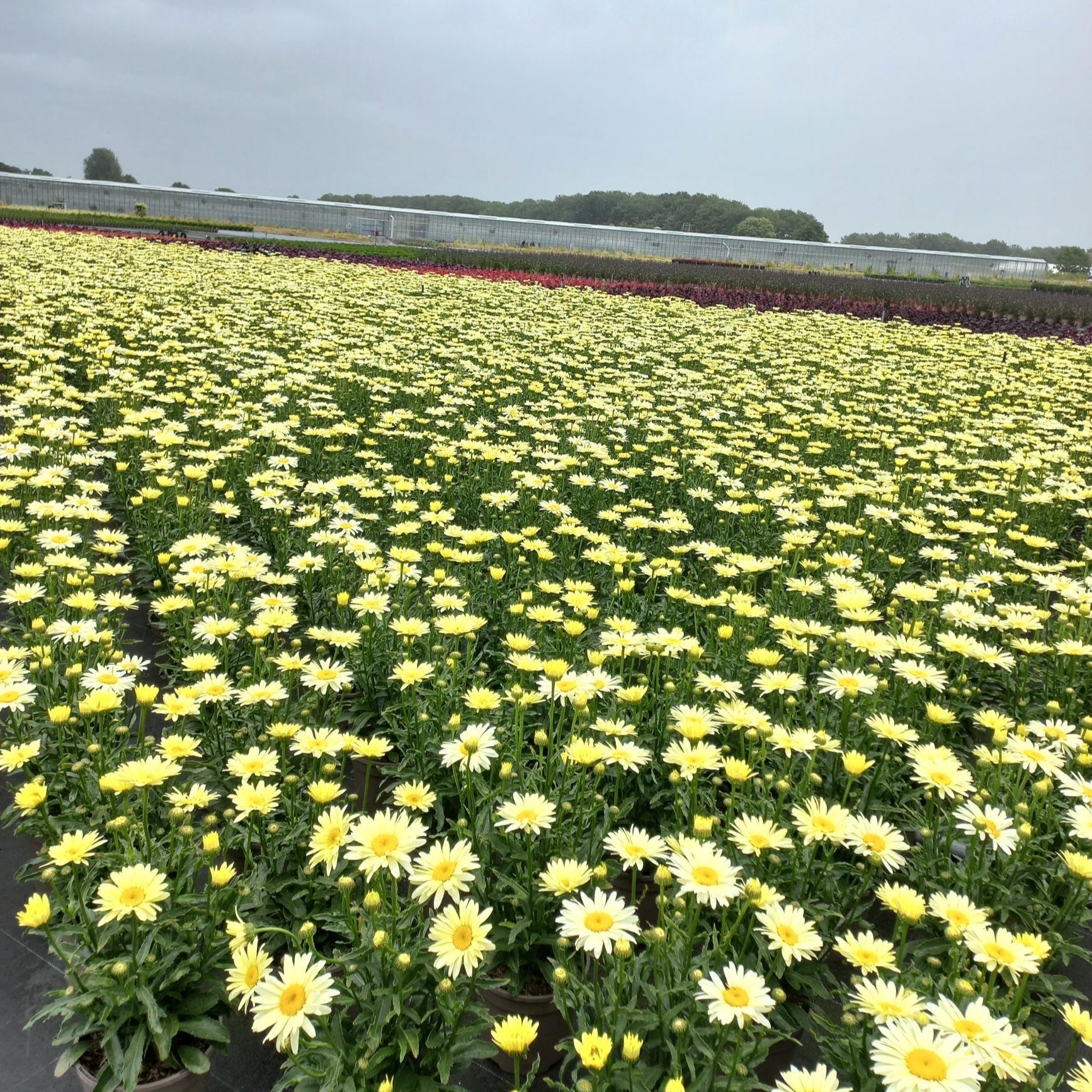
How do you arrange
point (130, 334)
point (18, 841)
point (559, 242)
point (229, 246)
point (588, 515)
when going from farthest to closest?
point (559, 242), point (229, 246), point (130, 334), point (588, 515), point (18, 841)

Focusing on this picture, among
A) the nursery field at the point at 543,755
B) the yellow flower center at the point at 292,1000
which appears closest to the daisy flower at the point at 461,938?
the nursery field at the point at 543,755

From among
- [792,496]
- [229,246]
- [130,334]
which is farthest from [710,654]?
[229,246]

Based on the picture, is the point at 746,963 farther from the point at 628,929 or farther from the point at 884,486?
the point at 884,486

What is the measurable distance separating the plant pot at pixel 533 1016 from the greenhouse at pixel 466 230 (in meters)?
46.2

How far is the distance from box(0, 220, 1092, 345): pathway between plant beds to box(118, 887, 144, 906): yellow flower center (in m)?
19.1

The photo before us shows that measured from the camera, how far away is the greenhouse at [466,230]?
42.9 meters

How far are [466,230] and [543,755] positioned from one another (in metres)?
48.4

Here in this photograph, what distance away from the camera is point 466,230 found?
4653cm

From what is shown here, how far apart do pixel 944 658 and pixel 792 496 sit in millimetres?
2031

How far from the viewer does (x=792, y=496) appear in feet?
17.0

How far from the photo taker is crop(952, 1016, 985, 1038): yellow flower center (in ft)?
4.49

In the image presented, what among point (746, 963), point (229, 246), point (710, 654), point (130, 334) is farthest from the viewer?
point (229, 246)

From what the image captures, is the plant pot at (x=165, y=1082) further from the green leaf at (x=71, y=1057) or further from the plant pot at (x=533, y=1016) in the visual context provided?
the plant pot at (x=533, y=1016)

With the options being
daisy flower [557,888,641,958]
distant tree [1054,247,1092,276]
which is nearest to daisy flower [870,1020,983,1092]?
daisy flower [557,888,641,958]
